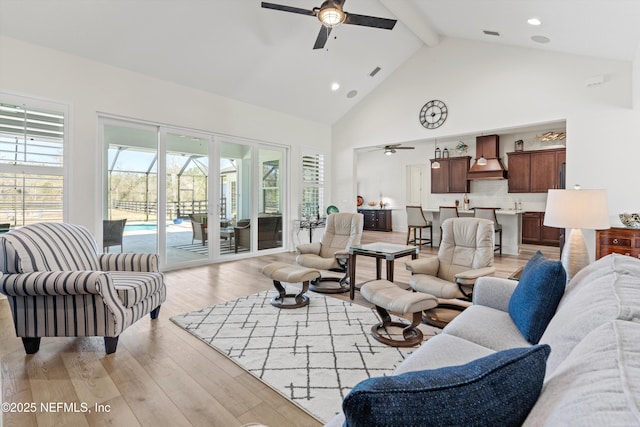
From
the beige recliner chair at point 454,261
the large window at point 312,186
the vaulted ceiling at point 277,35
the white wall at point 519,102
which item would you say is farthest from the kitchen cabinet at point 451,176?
the beige recliner chair at point 454,261

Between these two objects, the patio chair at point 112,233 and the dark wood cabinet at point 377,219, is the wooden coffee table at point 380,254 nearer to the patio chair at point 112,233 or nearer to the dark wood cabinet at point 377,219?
the patio chair at point 112,233

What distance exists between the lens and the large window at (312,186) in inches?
299

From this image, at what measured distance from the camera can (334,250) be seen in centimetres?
452

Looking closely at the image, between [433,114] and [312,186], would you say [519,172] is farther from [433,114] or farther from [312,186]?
[312,186]

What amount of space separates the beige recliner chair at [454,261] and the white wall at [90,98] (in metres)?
4.24

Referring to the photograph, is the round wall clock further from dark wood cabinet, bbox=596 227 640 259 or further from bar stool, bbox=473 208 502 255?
dark wood cabinet, bbox=596 227 640 259

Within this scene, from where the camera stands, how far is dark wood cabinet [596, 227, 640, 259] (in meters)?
3.97

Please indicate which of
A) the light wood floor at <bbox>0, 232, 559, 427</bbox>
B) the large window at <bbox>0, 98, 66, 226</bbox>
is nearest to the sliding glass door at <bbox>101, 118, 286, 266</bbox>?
the large window at <bbox>0, 98, 66, 226</bbox>

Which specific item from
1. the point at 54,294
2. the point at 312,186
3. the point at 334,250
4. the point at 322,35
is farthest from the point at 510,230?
the point at 54,294

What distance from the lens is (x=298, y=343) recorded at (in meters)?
2.67

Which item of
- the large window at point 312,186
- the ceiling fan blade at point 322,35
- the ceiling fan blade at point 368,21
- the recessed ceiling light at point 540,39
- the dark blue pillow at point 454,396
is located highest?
the recessed ceiling light at point 540,39

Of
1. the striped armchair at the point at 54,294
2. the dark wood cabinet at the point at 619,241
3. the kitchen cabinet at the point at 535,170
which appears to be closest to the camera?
the striped armchair at the point at 54,294

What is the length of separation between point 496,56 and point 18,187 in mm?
7193

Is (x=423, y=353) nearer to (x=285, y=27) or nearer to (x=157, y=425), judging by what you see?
(x=157, y=425)
